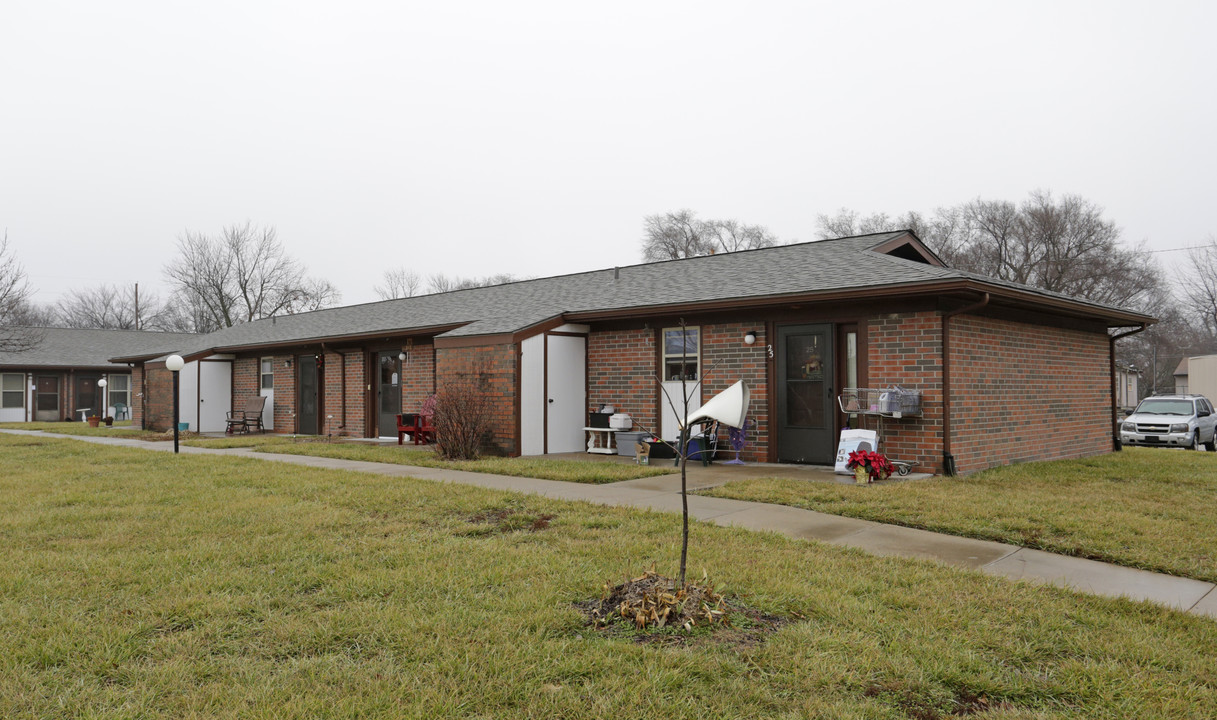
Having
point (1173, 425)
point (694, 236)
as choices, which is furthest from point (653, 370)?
point (694, 236)

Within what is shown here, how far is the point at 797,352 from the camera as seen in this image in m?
10.6

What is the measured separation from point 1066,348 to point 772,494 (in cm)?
757

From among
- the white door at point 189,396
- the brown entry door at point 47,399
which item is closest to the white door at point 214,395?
the white door at point 189,396

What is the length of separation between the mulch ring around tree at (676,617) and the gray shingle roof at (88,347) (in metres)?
30.0

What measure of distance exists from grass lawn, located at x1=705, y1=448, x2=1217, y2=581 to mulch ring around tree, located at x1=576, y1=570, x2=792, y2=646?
308 cm

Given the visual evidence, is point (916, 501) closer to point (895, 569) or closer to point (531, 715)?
point (895, 569)

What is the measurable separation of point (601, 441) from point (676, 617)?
29.7ft

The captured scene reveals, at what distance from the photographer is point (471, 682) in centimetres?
302

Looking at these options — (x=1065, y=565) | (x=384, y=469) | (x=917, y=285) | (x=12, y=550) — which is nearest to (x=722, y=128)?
(x=917, y=285)

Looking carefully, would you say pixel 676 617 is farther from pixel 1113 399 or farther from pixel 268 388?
pixel 268 388

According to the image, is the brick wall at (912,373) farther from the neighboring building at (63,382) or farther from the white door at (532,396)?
the neighboring building at (63,382)

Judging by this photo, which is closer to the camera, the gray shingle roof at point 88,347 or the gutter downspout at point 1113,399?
the gutter downspout at point 1113,399

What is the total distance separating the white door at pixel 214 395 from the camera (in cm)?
2114

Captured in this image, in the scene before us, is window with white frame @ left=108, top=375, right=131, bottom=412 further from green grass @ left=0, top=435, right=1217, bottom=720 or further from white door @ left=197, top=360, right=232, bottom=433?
green grass @ left=0, top=435, right=1217, bottom=720
